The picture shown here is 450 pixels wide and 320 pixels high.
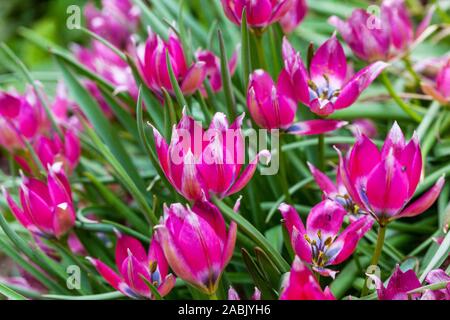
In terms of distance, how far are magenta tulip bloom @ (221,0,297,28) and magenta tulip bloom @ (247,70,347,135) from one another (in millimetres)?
81

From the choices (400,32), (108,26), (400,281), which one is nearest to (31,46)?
(108,26)

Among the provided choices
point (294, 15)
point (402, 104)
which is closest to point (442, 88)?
point (402, 104)

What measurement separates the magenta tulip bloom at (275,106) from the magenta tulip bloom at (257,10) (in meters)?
0.08

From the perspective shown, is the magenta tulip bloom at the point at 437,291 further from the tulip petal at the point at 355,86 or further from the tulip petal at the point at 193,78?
the tulip petal at the point at 193,78

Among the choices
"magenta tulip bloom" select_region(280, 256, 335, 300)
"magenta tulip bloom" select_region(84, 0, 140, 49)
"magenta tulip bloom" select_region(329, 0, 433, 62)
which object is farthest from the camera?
"magenta tulip bloom" select_region(84, 0, 140, 49)

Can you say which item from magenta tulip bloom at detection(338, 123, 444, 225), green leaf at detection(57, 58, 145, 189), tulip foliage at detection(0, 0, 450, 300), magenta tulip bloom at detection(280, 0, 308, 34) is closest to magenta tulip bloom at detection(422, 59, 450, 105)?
tulip foliage at detection(0, 0, 450, 300)

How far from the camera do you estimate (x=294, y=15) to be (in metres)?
0.99

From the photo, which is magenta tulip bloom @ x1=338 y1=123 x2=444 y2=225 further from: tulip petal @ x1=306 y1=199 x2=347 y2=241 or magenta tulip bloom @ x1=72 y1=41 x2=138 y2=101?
magenta tulip bloom @ x1=72 y1=41 x2=138 y2=101

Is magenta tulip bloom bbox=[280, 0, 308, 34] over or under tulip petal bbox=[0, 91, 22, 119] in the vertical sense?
over

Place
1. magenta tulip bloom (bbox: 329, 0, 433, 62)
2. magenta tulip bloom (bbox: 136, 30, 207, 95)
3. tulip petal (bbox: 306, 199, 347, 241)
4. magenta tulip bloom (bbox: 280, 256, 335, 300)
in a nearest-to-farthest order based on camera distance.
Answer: magenta tulip bloom (bbox: 280, 256, 335, 300) < tulip petal (bbox: 306, 199, 347, 241) < magenta tulip bloom (bbox: 136, 30, 207, 95) < magenta tulip bloom (bbox: 329, 0, 433, 62)

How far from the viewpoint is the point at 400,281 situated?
25.3 inches

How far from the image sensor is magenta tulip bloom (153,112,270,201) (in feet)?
2.07
